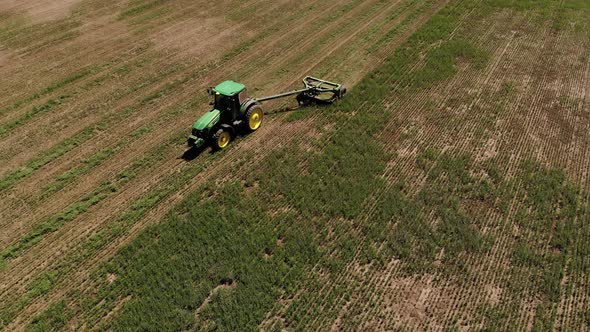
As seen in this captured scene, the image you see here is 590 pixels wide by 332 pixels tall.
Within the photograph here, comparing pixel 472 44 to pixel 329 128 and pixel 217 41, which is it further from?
pixel 217 41

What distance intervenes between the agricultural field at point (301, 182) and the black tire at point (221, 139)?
407 millimetres

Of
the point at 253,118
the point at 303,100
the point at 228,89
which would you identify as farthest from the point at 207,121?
the point at 303,100

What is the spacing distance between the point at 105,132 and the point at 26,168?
3228 millimetres

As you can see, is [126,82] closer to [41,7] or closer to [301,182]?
[301,182]

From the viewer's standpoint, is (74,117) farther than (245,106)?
Yes

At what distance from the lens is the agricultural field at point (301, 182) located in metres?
11.3

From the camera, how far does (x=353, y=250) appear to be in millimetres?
12578

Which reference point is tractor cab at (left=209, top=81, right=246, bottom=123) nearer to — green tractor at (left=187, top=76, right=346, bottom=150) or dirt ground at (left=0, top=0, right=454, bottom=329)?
green tractor at (left=187, top=76, right=346, bottom=150)

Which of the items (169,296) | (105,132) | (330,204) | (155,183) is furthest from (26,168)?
(330,204)

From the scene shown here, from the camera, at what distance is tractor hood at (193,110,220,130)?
15423 mm

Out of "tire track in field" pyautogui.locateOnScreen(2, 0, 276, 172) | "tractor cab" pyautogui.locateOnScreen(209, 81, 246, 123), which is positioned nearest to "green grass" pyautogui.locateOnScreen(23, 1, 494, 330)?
"tractor cab" pyautogui.locateOnScreen(209, 81, 246, 123)

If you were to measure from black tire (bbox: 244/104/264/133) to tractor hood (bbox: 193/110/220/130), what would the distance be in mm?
1255

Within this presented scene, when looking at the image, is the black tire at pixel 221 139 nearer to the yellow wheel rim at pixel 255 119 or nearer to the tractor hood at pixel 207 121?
the tractor hood at pixel 207 121

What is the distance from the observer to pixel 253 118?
17000 millimetres
